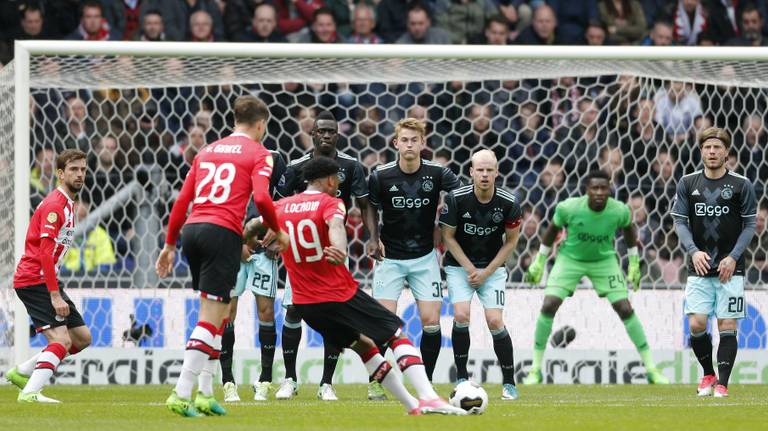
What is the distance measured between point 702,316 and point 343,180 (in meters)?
3.05

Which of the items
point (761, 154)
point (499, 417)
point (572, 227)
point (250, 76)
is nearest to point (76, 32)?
point (250, 76)

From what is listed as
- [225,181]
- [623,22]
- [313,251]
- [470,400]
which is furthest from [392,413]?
[623,22]

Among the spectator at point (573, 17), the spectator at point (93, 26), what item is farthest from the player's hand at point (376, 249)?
the spectator at point (573, 17)

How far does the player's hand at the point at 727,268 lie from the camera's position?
10.4m

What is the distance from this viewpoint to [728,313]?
10.6 m

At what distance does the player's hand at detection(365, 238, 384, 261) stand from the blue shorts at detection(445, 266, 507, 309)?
583 millimetres

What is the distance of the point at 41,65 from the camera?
1261 cm

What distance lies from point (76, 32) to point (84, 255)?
3679 millimetres

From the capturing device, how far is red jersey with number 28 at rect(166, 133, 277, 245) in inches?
318

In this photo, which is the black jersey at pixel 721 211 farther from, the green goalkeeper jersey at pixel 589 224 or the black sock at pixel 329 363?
the black sock at pixel 329 363

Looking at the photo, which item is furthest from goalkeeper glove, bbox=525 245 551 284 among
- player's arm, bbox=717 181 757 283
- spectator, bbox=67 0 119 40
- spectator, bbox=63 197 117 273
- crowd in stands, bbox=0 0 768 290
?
spectator, bbox=67 0 119 40

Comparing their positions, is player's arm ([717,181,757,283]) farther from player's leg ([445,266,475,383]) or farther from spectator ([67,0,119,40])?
spectator ([67,0,119,40])

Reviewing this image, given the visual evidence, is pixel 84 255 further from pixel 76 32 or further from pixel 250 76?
pixel 76 32

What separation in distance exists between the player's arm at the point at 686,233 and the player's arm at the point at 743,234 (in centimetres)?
14
